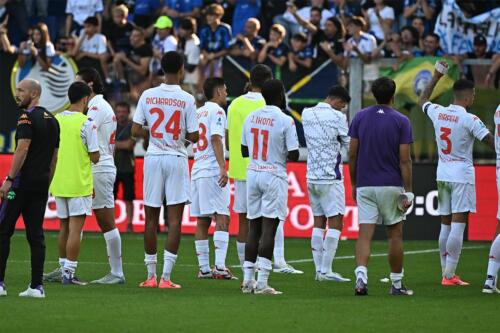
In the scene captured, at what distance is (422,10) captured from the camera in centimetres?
2633

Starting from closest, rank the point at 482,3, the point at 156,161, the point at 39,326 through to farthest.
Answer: the point at 39,326
the point at 156,161
the point at 482,3

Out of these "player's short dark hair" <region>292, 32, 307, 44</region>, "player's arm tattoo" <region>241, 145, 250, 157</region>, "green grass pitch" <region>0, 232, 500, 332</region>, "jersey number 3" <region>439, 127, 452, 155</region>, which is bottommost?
"green grass pitch" <region>0, 232, 500, 332</region>

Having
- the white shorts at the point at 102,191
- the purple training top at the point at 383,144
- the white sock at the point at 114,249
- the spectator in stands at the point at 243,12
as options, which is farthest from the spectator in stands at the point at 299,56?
the purple training top at the point at 383,144

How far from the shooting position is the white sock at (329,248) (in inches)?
648

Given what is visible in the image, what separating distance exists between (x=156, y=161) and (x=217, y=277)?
238 centimetres

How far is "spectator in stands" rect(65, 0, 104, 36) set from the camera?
28094 millimetres

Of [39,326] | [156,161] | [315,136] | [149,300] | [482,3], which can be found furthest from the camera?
[482,3]

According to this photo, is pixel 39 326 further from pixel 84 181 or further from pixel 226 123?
pixel 226 123

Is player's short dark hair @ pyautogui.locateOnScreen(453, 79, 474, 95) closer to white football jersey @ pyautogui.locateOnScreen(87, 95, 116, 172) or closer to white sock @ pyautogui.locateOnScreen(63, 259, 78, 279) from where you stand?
white football jersey @ pyautogui.locateOnScreen(87, 95, 116, 172)

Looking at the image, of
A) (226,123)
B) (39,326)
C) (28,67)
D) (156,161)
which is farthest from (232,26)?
(39,326)

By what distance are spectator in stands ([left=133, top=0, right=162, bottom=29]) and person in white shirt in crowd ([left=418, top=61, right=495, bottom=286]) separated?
44.3 feet

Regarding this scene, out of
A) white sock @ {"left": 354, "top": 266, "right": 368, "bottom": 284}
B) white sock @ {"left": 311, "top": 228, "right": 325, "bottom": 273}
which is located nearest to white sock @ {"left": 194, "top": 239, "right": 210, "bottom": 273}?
white sock @ {"left": 311, "top": 228, "right": 325, "bottom": 273}

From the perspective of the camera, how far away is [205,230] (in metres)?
16.9

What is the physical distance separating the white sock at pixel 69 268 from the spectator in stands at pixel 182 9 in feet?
44.0
